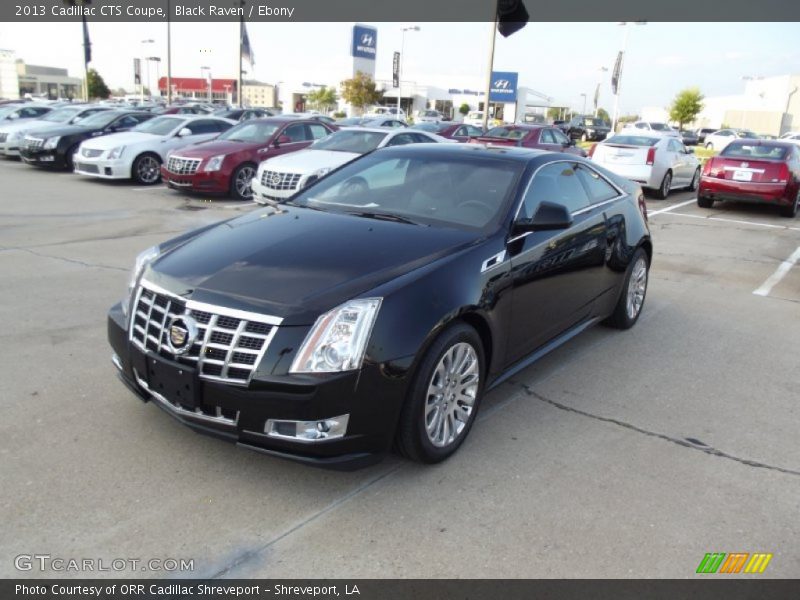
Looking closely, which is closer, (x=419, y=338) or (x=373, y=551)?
(x=373, y=551)

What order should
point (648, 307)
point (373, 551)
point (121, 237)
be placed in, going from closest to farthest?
point (373, 551), point (648, 307), point (121, 237)

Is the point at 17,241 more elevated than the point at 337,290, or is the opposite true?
the point at 337,290

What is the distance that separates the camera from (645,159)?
50.6 feet

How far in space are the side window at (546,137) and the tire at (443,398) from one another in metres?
15.1

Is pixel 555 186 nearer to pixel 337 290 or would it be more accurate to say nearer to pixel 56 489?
pixel 337 290

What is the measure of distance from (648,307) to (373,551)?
4.87 m

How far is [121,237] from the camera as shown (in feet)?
30.0

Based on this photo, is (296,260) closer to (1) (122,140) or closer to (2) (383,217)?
(2) (383,217)

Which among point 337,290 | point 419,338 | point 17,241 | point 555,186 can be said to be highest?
point 555,186

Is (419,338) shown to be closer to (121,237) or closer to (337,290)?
(337,290)

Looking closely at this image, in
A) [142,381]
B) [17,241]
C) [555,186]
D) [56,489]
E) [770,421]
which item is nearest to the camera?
[56,489]

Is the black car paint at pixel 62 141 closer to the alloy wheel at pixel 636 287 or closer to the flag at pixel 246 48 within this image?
the alloy wheel at pixel 636 287

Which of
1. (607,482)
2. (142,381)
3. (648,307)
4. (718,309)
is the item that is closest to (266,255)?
(142,381)
